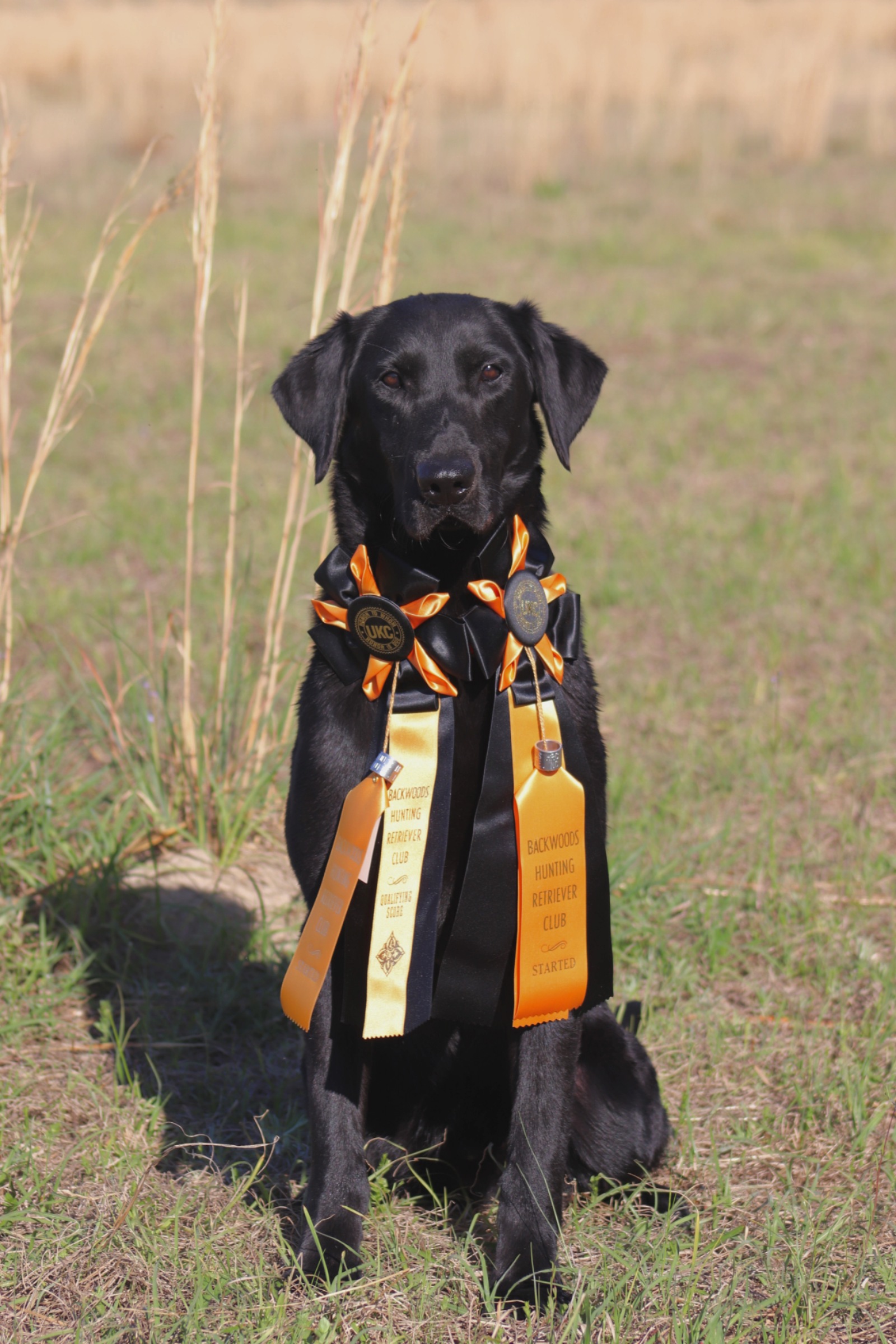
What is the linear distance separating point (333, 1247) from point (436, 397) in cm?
140

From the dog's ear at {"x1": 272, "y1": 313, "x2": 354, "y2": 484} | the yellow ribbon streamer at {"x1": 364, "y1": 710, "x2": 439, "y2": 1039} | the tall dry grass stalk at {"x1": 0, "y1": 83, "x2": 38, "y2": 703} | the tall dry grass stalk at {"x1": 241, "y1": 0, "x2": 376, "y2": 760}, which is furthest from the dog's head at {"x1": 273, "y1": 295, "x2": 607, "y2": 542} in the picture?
the tall dry grass stalk at {"x1": 0, "y1": 83, "x2": 38, "y2": 703}

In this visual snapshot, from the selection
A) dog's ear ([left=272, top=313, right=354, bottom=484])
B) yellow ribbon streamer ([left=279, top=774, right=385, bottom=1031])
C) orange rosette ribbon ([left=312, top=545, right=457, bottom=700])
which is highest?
dog's ear ([left=272, top=313, right=354, bottom=484])

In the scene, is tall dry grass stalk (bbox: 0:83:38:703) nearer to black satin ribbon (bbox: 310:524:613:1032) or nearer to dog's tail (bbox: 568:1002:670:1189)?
black satin ribbon (bbox: 310:524:613:1032)

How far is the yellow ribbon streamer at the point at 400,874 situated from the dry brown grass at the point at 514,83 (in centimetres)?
1109

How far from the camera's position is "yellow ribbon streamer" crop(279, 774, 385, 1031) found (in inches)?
80.0

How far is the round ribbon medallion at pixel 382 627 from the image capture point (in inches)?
80.0

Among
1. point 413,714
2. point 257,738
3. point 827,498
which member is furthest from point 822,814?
point 827,498

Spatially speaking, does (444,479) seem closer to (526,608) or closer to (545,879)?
(526,608)

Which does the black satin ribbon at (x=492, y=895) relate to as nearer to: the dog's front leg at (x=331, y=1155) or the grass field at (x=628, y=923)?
the dog's front leg at (x=331, y=1155)

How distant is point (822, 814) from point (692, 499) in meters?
2.72

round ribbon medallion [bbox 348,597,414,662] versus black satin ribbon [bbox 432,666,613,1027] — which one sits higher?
round ribbon medallion [bbox 348,597,414,662]

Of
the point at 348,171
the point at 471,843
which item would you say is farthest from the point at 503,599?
the point at 348,171

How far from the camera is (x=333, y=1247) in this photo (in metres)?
2.11

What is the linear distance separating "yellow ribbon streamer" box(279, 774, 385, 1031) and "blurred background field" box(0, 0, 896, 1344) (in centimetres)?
47
